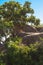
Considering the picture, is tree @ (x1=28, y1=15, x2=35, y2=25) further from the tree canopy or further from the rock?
the rock

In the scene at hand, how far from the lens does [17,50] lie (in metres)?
23.7

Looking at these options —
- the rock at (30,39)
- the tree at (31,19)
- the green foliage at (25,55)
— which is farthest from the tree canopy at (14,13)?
the green foliage at (25,55)

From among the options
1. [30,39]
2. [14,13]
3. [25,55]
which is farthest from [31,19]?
[25,55]

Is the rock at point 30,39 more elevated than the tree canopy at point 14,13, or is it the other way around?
the tree canopy at point 14,13

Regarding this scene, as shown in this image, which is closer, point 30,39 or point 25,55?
point 25,55

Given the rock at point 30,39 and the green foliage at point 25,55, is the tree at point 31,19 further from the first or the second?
the green foliage at point 25,55

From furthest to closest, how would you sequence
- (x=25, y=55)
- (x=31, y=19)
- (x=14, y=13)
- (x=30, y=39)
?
(x=31, y=19)
(x=14, y=13)
(x=30, y=39)
(x=25, y=55)

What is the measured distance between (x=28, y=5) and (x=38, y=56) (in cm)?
1549

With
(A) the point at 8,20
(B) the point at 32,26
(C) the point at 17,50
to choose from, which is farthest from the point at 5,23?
(C) the point at 17,50

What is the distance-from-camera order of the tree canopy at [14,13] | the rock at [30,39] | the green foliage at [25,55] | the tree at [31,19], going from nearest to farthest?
the green foliage at [25,55]
the rock at [30,39]
the tree canopy at [14,13]
the tree at [31,19]

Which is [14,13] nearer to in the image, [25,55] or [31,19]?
[31,19]

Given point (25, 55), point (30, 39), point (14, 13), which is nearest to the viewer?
point (25, 55)

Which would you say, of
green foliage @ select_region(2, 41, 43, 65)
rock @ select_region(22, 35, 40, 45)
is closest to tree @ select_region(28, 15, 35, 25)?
rock @ select_region(22, 35, 40, 45)

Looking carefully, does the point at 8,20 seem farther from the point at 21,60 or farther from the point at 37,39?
the point at 21,60
